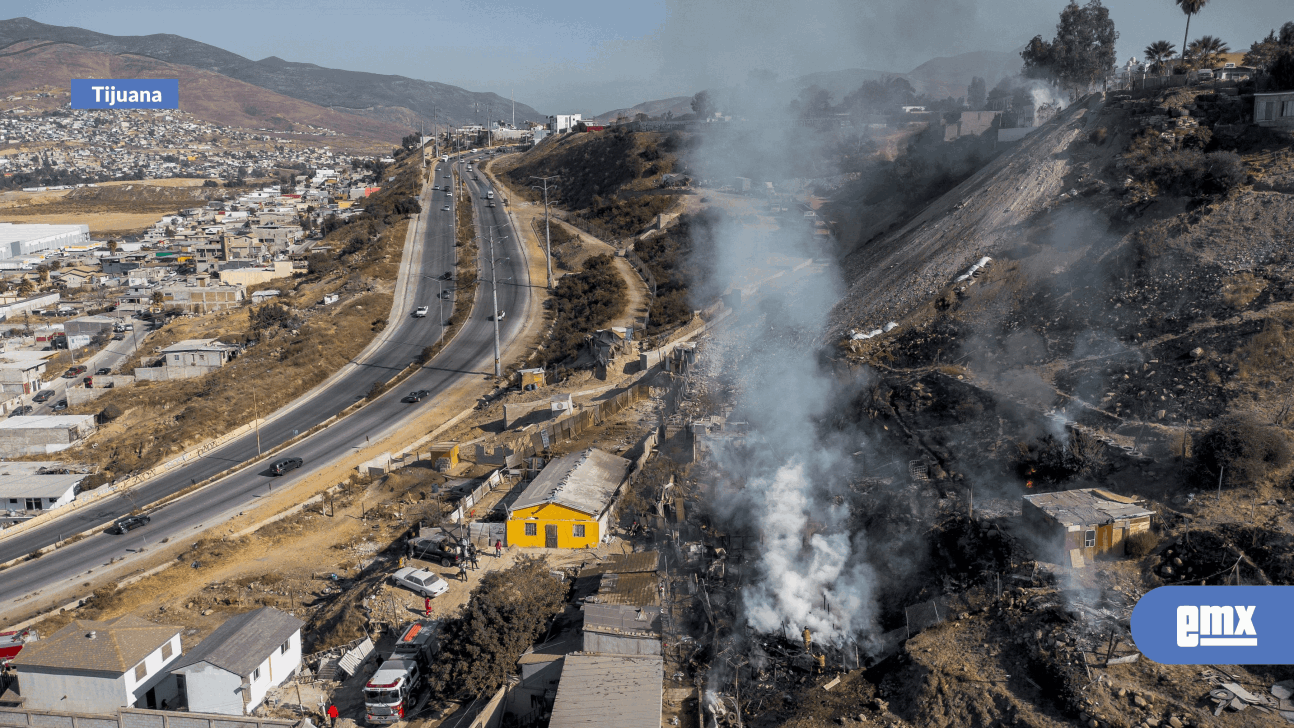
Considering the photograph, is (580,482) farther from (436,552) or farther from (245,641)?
(245,641)

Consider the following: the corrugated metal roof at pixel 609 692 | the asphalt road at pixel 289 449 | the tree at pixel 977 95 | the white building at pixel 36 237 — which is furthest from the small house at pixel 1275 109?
the white building at pixel 36 237

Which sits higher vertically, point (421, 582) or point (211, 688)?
point (421, 582)

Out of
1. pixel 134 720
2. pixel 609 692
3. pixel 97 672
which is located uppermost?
pixel 609 692

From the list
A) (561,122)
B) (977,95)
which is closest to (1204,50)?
(977,95)

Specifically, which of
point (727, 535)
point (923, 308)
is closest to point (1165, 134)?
point (923, 308)

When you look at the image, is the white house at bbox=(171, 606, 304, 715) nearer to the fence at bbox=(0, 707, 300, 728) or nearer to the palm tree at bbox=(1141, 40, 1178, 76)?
the fence at bbox=(0, 707, 300, 728)
